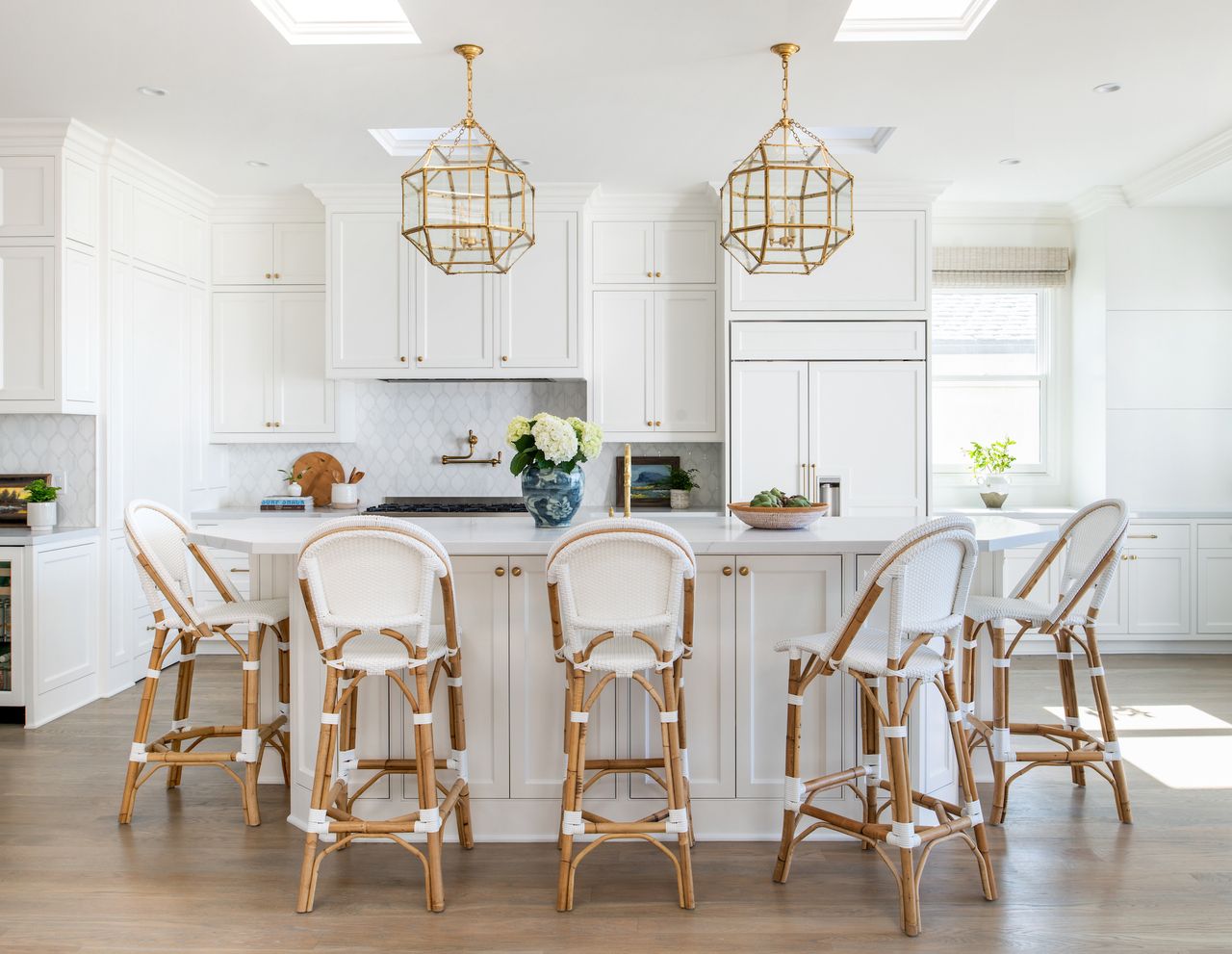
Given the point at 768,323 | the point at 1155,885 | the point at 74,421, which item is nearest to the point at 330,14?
the point at 74,421

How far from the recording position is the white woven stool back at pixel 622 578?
2469 mm

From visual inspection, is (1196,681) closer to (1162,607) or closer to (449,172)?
(1162,607)

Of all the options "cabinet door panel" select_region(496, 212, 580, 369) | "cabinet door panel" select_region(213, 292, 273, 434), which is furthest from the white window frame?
"cabinet door panel" select_region(213, 292, 273, 434)

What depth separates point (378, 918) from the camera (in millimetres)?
2506

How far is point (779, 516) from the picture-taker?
310cm

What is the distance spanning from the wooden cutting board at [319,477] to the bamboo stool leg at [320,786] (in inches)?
142

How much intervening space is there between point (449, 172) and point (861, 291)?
3088mm

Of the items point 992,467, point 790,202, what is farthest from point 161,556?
point 992,467

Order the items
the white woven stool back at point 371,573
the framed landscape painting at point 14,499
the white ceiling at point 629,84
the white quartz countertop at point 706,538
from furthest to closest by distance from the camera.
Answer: the framed landscape painting at point 14,499 < the white ceiling at point 629,84 < the white quartz countertop at point 706,538 < the white woven stool back at point 371,573

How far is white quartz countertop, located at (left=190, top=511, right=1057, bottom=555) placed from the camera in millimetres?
2865

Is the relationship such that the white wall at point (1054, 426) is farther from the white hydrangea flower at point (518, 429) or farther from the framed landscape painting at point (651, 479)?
the white hydrangea flower at point (518, 429)

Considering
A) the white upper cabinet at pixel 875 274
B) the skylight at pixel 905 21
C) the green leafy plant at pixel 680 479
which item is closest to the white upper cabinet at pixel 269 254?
the green leafy plant at pixel 680 479

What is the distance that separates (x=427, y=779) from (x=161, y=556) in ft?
4.56

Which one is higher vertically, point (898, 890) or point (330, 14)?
point (330, 14)
